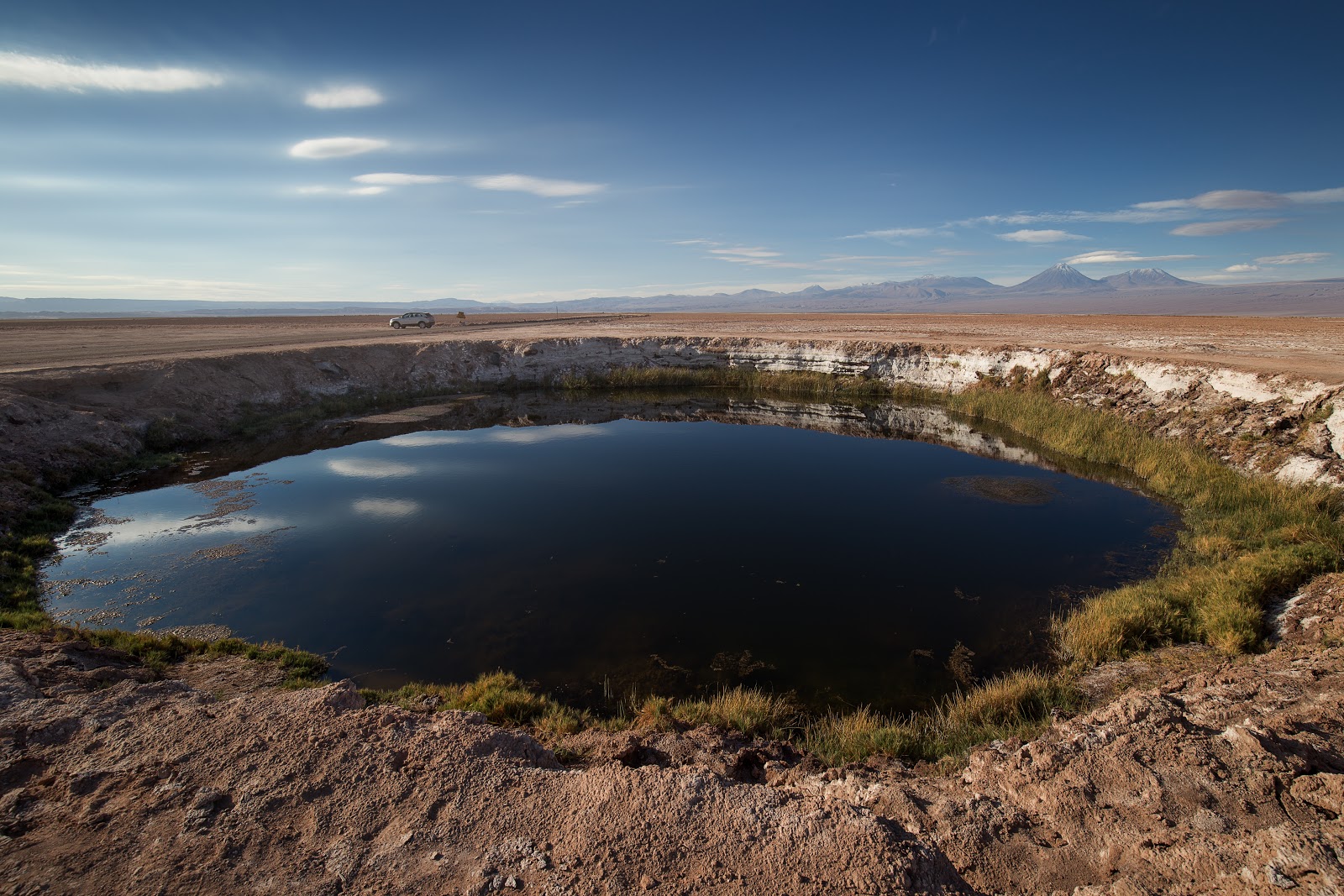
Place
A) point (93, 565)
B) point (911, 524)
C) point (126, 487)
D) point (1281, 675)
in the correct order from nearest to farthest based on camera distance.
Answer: point (1281, 675) < point (93, 565) < point (911, 524) < point (126, 487)

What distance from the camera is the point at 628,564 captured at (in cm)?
1182

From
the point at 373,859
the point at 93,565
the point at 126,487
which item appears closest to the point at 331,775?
the point at 373,859

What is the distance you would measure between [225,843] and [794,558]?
9.77 metres

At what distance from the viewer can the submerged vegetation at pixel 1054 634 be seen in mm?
6859

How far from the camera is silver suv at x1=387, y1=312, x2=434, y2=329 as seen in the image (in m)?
56.2

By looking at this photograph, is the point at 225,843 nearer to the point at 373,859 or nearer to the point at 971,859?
the point at 373,859

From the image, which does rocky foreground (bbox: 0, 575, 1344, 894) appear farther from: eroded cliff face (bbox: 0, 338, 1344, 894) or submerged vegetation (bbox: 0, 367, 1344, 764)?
submerged vegetation (bbox: 0, 367, 1344, 764)

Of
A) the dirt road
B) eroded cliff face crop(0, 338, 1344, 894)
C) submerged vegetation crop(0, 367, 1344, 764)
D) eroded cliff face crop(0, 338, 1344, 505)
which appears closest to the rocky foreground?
eroded cliff face crop(0, 338, 1344, 894)

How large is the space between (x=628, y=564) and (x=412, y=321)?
54647 mm

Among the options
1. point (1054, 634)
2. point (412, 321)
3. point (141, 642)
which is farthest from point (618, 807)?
point (412, 321)

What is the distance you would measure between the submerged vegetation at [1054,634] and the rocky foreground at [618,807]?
0.85 meters

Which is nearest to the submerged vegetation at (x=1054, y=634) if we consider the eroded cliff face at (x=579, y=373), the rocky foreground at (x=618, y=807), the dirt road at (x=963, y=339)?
the rocky foreground at (x=618, y=807)

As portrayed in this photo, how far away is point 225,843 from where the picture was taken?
162 inches

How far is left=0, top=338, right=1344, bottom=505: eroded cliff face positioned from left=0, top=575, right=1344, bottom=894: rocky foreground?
Answer: 13293 millimetres
